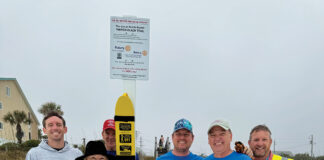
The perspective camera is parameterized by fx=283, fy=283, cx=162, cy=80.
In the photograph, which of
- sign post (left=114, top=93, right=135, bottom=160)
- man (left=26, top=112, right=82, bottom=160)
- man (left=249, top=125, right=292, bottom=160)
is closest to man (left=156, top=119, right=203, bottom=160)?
sign post (left=114, top=93, right=135, bottom=160)

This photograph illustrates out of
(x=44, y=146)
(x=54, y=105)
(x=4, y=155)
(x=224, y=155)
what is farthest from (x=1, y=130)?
(x=224, y=155)

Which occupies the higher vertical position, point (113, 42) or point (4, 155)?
point (113, 42)

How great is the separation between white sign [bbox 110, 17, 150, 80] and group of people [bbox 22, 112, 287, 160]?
32.7 inches

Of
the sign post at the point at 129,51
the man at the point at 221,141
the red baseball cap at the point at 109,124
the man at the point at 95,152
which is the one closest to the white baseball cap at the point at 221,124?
the man at the point at 221,141

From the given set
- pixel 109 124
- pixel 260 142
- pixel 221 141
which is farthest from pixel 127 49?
pixel 260 142

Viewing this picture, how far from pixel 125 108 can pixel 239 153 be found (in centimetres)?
157

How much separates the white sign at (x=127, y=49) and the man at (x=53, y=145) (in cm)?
98

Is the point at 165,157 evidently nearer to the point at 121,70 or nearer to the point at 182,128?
the point at 182,128

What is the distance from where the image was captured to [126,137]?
3799mm

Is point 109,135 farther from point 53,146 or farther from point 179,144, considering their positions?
point 179,144

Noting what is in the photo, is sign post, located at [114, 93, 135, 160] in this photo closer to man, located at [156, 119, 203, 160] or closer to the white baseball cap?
man, located at [156, 119, 203, 160]

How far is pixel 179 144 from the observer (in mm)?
3578

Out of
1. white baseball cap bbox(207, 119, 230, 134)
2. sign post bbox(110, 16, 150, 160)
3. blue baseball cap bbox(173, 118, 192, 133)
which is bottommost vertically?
blue baseball cap bbox(173, 118, 192, 133)

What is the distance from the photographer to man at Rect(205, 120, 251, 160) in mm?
3266
